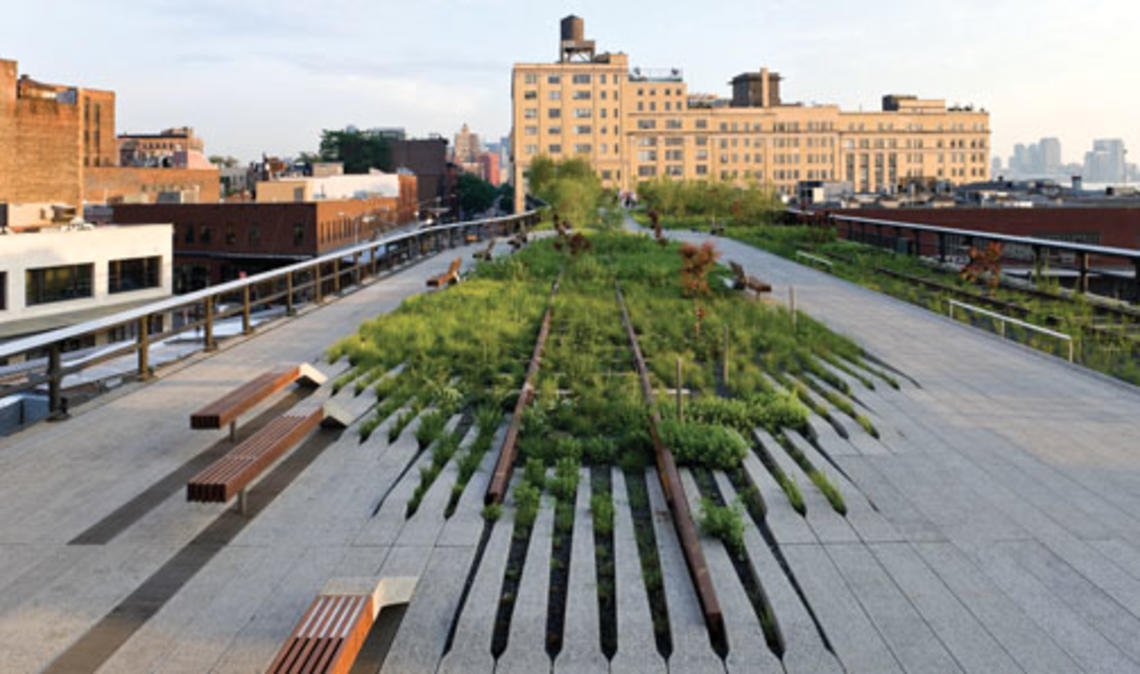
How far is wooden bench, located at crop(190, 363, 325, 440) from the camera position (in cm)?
745

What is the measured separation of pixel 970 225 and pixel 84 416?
52.3 meters

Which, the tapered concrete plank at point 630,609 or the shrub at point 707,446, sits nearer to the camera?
the tapered concrete plank at point 630,609

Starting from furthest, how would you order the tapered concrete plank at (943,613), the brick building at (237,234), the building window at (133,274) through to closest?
the brick building at (237,234) < the building window at (133,274) < the tapered concrete plank at (943,613)

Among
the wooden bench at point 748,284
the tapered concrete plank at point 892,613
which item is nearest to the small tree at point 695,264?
the wooden bench at point 748,284

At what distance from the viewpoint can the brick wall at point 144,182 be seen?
91.9 meters

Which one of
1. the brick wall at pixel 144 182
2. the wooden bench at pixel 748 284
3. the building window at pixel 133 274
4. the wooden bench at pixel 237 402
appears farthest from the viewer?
the brick wall at pixel 144 182

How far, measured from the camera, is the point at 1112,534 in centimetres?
609

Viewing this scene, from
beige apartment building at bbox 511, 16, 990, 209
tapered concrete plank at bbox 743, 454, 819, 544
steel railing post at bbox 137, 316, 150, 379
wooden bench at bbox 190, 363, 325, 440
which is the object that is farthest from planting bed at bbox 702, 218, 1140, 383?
beige apartment building at bbox 511, 16, 990, 209

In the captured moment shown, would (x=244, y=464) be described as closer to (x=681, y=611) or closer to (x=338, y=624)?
(x=338, y=624)

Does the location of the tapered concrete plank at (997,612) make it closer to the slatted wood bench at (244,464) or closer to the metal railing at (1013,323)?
the slatted wood bench at (244,464)

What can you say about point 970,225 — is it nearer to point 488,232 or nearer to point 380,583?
point 488,232

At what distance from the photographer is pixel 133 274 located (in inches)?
2060

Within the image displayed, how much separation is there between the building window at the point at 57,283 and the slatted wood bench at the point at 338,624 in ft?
157

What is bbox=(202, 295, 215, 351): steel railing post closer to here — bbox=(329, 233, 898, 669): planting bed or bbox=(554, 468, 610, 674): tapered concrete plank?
bbox=(329, 233, 898, 669): planting bed
